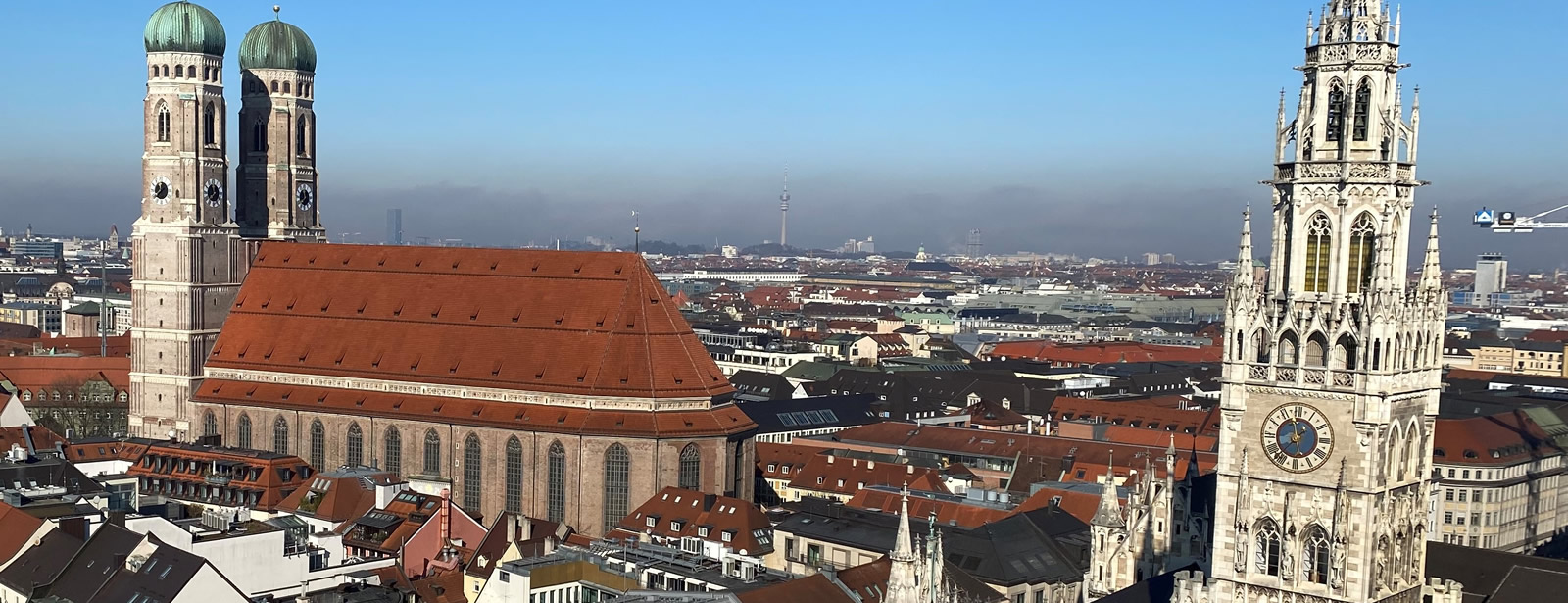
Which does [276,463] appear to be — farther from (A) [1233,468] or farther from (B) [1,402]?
(A) [1233,468]

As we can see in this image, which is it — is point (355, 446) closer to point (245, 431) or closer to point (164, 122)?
point (245, 431)

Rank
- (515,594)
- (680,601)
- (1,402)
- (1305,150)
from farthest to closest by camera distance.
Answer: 1. (1,402)
2. (515,594)
3. (680,601)
4. (1305,150)

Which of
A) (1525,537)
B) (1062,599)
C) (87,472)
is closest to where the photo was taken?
(1062,599)

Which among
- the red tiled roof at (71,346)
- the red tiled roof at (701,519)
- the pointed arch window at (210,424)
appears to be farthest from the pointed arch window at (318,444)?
the red tiled roof at (71,346)

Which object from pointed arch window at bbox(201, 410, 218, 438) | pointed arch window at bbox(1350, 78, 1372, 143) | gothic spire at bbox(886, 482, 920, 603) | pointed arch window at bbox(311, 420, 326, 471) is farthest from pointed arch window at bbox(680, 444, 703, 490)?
pointed arch window at bbox(1350, 78, 1372, 143)

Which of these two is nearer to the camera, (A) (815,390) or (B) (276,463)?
(B) (276,463)

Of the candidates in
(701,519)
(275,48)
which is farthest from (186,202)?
(701,519)

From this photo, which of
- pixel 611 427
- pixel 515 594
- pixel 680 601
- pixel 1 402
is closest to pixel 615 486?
pixel 611 427

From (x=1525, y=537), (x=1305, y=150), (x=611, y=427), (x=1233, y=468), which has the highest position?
(x=1305, y=150)
